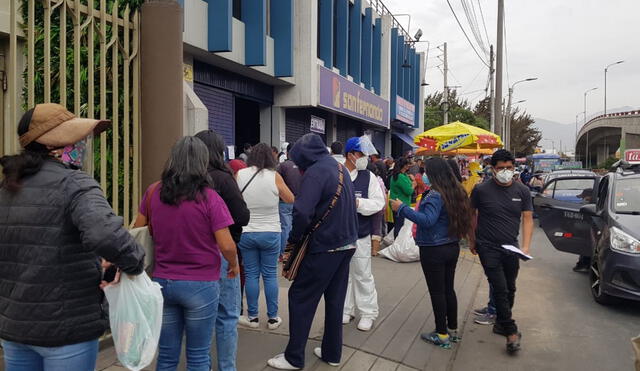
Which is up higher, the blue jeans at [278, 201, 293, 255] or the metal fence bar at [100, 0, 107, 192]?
the metal fence bar at [100, 0, 107, 192]

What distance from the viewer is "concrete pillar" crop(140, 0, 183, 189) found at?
15.0ft

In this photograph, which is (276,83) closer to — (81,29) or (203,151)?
(81,29)

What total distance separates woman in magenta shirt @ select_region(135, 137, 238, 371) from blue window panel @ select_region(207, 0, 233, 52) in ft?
23.7

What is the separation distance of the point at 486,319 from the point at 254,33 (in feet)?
26.4

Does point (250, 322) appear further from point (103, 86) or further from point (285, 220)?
point (285, 220)

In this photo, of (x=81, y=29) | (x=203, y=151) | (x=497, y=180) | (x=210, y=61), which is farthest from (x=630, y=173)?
(x=210, y=61)

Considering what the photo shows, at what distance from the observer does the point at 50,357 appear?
2133 mm

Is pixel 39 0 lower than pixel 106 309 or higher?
higher

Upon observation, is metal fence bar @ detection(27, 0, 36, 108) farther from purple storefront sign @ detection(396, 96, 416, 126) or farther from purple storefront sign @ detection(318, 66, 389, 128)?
purple storefront sign @ detection(396, 96, 416, 126)

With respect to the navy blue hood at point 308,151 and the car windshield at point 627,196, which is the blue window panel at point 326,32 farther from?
the navy blue hood at point 308,151

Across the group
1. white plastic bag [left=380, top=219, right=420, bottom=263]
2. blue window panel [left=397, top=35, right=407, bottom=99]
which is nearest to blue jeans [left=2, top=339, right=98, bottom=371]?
white plastic bag [left=380, top=219, right=420, bottom=263]

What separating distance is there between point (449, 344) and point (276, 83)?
10004 millimetres

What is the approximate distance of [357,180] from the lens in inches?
199

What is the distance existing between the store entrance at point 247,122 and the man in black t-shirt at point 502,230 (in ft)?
33.2
